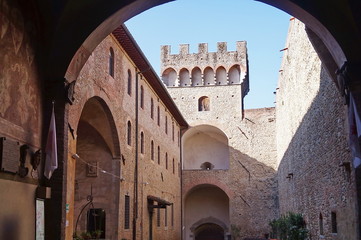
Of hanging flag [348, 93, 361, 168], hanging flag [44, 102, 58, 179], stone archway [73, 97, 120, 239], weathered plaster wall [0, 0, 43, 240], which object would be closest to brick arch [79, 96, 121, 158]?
→ stone archway [73, 97, 120, 239]

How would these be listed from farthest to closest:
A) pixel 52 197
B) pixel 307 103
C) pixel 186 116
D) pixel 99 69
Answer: pixel 186 116 → pixel 307 103 → pixel 99 69 → pixel 52 197

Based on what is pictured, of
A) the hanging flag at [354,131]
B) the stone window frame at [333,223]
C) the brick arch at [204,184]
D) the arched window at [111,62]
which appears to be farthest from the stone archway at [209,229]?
the hanging flag at [354,131]

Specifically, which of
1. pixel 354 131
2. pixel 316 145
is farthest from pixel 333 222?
pixel 354 131

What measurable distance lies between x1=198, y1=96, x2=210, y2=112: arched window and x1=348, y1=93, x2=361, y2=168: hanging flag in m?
24.3

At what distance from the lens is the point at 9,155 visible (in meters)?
6.45

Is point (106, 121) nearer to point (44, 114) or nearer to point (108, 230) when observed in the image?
point (108, 230)

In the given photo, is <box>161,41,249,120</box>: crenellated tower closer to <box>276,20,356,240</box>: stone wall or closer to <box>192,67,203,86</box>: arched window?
<box>192,67,203,86</box>: arched window

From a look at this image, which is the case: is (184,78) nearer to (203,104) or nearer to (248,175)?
(203,104)

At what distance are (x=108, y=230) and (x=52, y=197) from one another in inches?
319

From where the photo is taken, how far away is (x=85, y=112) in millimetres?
15078

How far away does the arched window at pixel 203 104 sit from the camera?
31828 millimetres

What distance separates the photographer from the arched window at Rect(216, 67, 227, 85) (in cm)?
3212

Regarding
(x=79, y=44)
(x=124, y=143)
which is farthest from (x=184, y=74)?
(x=79, y=44)

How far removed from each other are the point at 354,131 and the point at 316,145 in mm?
6696
